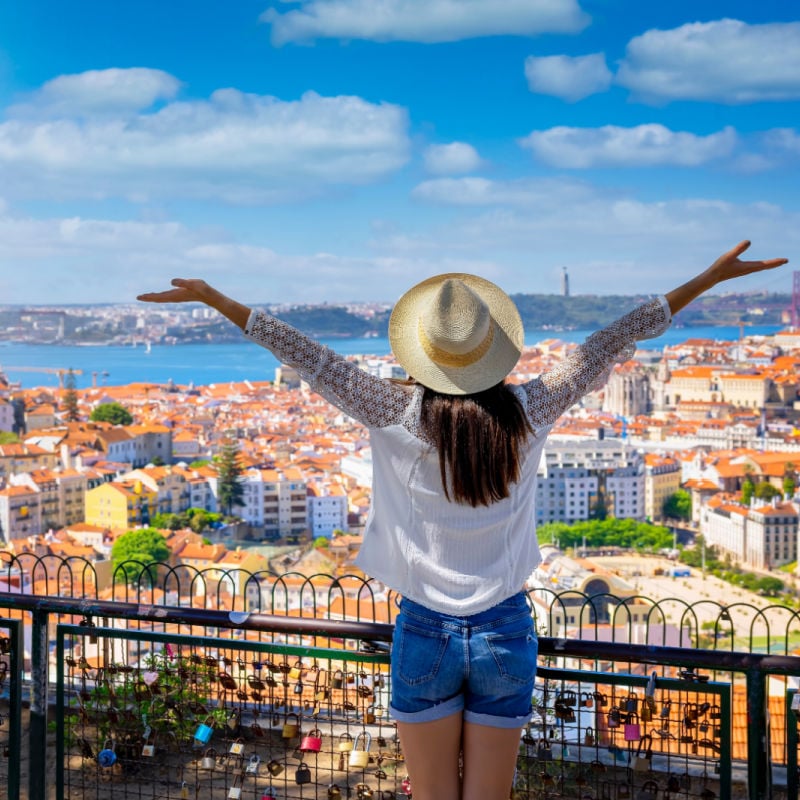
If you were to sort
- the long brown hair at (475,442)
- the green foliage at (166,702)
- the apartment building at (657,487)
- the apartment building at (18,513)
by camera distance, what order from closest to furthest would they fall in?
the long brown hair at (475,442) → the green foliage at (166,702) → the apartment building at (18,513) → the apartment building at (657,487)

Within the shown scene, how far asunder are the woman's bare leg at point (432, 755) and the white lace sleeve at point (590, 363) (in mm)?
308

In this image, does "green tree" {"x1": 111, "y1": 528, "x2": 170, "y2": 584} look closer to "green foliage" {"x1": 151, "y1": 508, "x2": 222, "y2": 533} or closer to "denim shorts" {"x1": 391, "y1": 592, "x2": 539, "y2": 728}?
"green foliage" {"x1": 151, "y1": 508, "x2": 222, "y2": 533}

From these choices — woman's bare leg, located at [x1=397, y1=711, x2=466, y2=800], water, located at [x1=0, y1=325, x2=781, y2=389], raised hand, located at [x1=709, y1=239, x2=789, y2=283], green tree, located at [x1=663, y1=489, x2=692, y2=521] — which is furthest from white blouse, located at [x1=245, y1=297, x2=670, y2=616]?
water, located at [x1=0, y1=325, x2=781, y2=389]

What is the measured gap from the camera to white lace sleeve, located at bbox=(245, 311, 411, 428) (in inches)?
38.0

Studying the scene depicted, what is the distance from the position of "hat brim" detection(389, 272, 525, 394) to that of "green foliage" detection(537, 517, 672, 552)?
30.7 metres

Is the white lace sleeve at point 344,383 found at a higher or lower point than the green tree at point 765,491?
higher

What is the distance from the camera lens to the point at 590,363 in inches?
40.1

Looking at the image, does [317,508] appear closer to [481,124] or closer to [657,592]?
[657,592]

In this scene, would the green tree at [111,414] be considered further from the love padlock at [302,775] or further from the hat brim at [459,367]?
the hat brim at [459,367]

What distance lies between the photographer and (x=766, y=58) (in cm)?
5300

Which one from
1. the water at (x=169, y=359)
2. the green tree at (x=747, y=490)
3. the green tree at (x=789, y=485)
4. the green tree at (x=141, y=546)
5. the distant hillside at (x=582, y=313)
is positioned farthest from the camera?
the distant hillside at (x=582, y=313)

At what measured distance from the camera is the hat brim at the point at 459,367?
37.5 inches

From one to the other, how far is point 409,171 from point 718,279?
6312cm

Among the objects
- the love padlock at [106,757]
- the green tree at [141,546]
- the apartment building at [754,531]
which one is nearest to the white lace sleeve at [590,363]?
the love padlock at [106,757]
